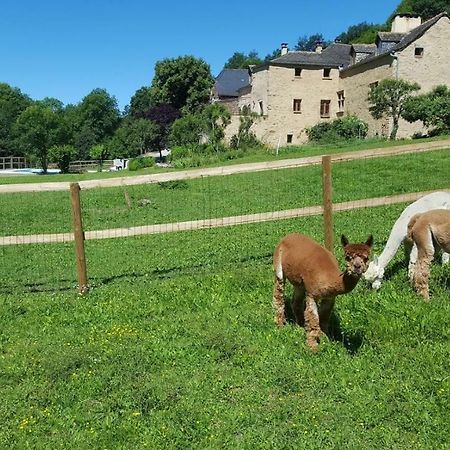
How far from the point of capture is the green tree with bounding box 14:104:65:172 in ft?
183

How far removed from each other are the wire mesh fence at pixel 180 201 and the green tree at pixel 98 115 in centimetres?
7691

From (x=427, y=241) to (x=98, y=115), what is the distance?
101 m

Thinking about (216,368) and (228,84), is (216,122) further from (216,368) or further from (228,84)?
(216,368)

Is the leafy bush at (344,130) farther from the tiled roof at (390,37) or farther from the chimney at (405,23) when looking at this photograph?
the chimney at (405,23)

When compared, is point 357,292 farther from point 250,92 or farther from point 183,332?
point 250,92

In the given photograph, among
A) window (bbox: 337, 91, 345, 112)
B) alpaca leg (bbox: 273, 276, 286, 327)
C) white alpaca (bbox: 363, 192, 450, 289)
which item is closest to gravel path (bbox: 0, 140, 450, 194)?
white alpaca (bbox: 363, 192, 450, 289)

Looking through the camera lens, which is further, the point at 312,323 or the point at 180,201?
the point at 180,201

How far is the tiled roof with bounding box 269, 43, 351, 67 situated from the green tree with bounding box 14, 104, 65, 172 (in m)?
26.8

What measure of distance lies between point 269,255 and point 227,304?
2.45 metres

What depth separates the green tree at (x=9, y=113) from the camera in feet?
234

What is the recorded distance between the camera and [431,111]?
2983cm

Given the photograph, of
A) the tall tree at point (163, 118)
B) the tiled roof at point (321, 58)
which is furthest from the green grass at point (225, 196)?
the tall tree at point (163, 118)

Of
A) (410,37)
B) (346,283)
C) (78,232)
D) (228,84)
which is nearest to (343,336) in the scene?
(346,283)

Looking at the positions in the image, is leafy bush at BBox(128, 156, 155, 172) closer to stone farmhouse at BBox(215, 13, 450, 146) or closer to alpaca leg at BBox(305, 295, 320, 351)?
stone farmhouse at BBox(215, 13, 450, 146)
